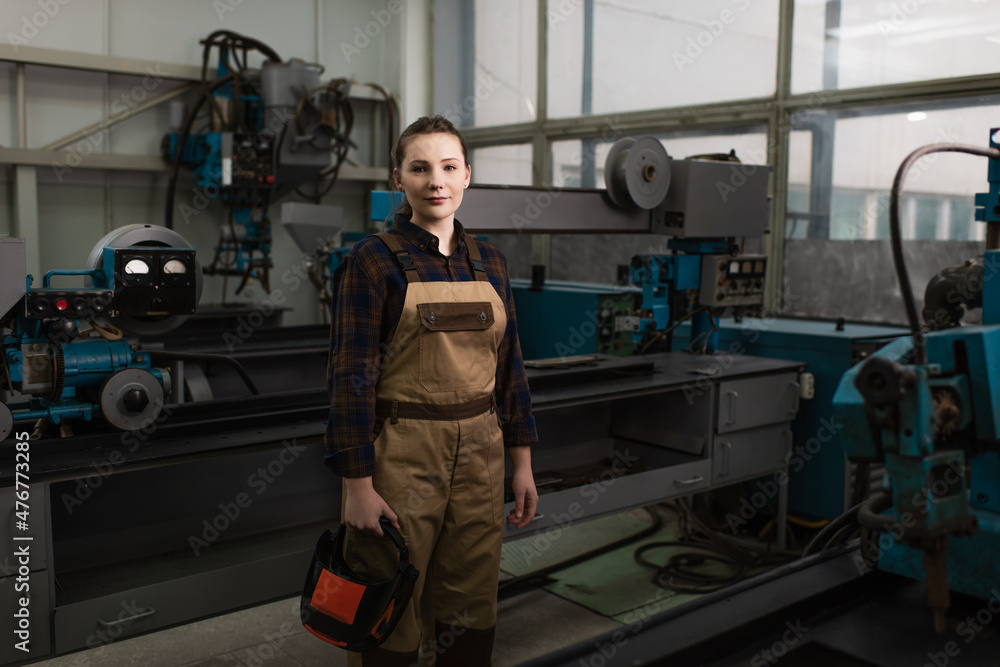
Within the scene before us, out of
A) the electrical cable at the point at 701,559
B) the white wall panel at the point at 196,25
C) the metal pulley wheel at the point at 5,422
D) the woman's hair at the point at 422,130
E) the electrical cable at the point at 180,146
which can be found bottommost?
the electrical cable at the point at 701,559

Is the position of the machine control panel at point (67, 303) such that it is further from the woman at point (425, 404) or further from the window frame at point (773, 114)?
the window frame at point (773, 114)

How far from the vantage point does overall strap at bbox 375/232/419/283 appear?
56.1 inches

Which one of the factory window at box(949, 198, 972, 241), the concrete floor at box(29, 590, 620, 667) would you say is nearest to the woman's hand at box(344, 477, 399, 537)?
the concrete floor at box(29, 590, 620, 667)

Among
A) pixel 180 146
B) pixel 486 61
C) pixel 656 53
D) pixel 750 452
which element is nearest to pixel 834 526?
pixel 750 452

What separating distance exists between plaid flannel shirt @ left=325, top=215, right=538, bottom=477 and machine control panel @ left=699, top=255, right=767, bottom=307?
156 centimetres

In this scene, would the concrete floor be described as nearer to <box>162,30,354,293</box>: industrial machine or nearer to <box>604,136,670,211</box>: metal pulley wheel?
<box>604,136,670,211</box>: metal pulley wheel

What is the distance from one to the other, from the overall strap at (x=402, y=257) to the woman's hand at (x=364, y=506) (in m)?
0.35

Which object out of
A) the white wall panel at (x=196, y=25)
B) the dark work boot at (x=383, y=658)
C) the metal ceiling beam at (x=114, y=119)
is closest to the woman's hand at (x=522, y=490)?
the dark work boot at (x=383, y=658)

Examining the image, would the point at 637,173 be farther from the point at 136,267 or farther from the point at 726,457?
the point at 136,267

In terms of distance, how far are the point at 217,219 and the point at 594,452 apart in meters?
3.33

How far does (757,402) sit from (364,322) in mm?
1864

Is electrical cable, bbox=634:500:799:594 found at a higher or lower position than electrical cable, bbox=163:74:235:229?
lower

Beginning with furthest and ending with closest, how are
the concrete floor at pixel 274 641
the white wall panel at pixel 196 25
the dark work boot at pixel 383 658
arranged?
the white wall panel at pixel 196 25, the concrete floor at pixel 274 641, the dark work boot at pixel 383 658

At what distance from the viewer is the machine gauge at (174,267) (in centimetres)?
179
